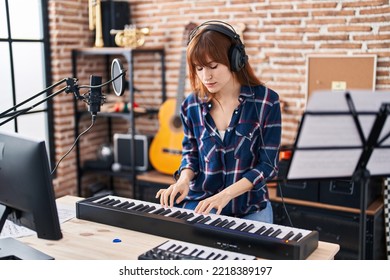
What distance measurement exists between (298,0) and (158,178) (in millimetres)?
1639

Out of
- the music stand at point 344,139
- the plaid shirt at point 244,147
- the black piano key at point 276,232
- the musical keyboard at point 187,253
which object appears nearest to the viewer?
the music stand at point 344,139

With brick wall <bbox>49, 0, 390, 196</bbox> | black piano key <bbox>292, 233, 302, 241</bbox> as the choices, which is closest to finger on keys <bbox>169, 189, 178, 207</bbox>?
black piano key <bbox>292, 233, 302, 241</bbox>

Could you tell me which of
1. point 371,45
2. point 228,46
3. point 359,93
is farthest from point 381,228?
point 359,93

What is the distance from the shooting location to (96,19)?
3.97m

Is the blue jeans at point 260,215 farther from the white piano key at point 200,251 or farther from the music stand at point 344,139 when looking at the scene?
the music stand at point 344,139

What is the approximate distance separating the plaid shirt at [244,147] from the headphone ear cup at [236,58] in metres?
0.13

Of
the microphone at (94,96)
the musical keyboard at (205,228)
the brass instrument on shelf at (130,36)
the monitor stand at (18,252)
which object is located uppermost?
the brass instrument on shelf at (130,36)

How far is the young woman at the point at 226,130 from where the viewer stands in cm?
202

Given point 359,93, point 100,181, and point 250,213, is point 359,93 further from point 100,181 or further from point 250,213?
point 100,181

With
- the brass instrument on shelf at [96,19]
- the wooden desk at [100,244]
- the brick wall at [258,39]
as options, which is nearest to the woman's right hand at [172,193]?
the wooden desk at [100,244]

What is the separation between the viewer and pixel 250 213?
2162 millimetres

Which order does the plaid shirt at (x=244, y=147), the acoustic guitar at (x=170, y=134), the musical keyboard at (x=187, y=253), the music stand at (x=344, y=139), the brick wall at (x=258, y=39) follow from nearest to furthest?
1. the music stand at (x=344, y=139)
2. the musical keyboard at (x=187, y=253)
3. the plaid shirt at (x=244, y=147)
4. the brick wall at (x=258, y=39)
5. the acoustic guitar at (x=170, y=134)

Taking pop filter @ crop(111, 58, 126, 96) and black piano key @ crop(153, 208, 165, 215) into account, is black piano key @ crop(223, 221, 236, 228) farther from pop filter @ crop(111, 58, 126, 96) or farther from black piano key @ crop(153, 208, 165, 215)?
pop filter @ crop(111, 58, 126, 96)

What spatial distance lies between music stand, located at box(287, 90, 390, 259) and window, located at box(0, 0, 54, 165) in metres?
2.49
